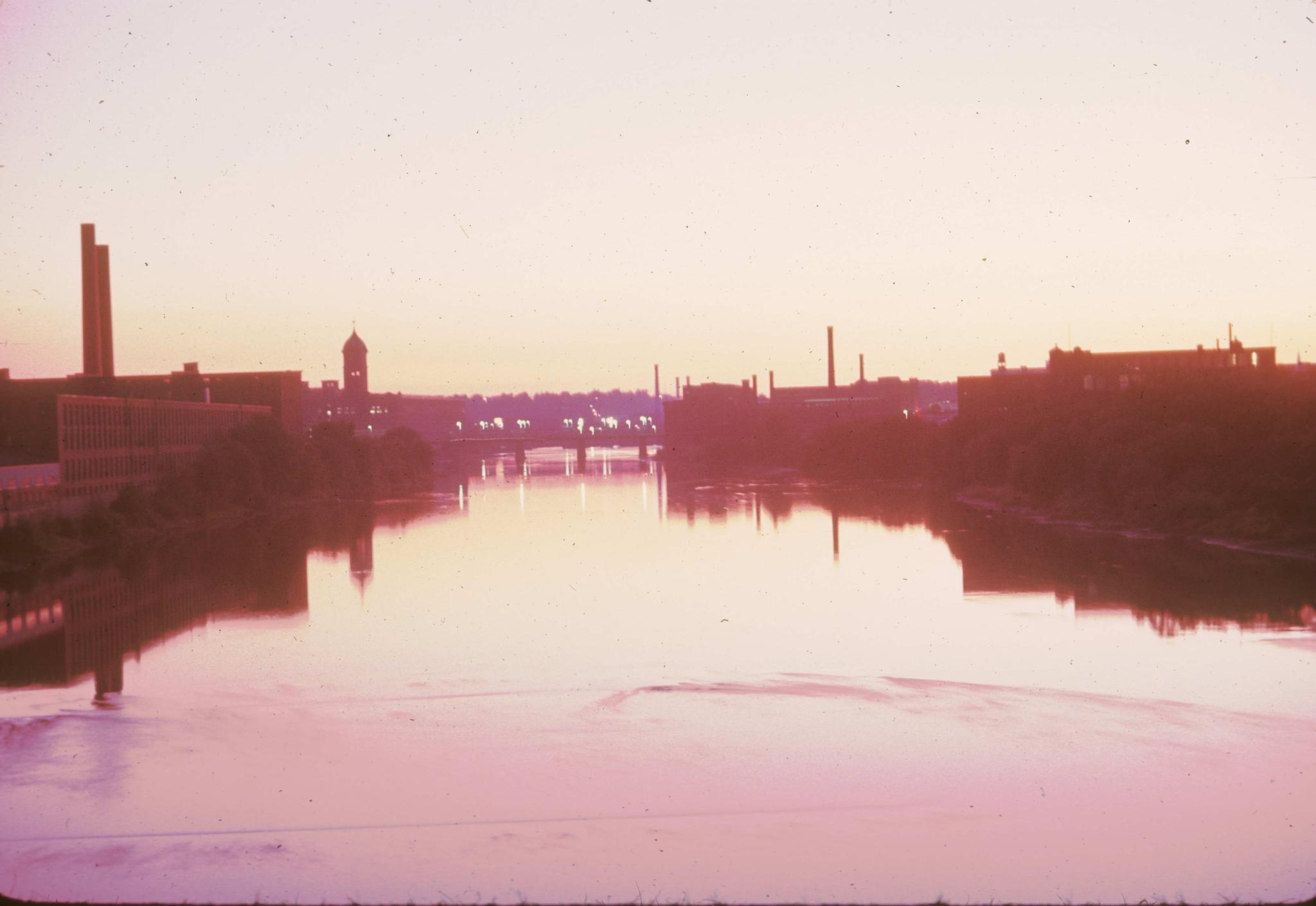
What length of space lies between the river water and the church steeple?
131 metres

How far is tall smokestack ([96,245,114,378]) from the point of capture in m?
78.7

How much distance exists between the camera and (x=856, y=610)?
34.0 m

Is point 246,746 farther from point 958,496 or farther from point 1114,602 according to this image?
point 958,496

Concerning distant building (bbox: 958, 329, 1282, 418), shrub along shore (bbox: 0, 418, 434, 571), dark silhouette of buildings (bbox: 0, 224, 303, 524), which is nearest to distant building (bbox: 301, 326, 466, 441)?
shrub along shore (bbox: 0, 418, 434, 571)

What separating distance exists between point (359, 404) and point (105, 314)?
277 ft

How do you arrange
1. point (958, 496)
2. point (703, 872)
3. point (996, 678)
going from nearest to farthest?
point (703, 872)
point (996, 678)
point (958, 496)

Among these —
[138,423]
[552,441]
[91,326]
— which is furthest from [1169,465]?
[552,441]

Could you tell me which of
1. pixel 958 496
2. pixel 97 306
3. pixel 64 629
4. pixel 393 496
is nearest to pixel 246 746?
pixel 64 629

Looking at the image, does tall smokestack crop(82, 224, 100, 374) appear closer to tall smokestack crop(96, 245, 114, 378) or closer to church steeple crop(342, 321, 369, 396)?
tall smokestack crop(96, 245, 114, 378)

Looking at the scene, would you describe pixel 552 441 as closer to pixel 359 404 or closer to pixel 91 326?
pixel 359 404

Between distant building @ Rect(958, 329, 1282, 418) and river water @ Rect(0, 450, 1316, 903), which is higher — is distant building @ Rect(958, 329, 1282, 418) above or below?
above

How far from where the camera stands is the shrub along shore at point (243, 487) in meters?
51.6

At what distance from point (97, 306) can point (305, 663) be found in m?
62.5

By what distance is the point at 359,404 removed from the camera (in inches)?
6565
